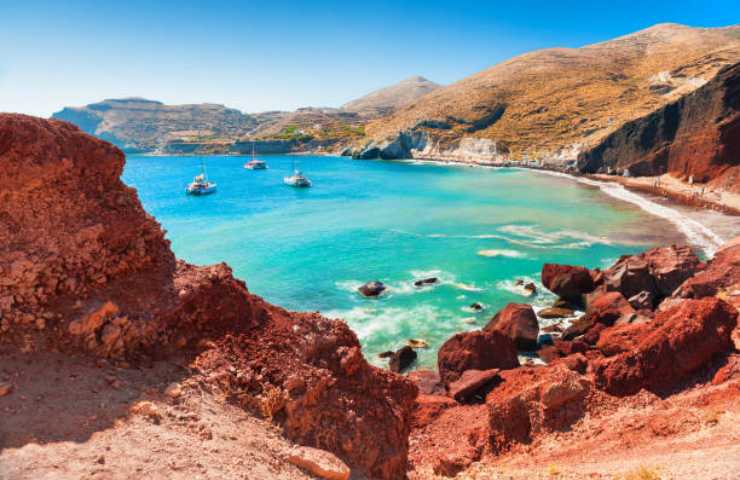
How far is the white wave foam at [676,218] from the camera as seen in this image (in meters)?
41.7

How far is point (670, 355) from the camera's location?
13.9m

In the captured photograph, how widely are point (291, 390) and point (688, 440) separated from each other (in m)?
9.29

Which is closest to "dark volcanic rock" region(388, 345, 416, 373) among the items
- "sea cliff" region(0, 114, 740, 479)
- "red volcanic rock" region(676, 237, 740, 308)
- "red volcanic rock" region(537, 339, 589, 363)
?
"red volcanic rock" region(537, 339, 589, 363)

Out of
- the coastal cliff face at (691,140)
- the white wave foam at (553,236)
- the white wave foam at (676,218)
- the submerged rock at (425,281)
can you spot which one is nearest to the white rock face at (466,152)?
the coastal cliff face at (691,140)

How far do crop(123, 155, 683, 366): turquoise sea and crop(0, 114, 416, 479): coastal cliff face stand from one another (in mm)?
14973

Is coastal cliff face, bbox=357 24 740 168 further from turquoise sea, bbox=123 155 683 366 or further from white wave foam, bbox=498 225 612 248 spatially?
white wave foam, bbox=498 225 612 248

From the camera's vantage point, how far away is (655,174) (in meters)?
80.2

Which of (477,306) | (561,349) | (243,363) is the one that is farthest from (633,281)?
(243,363)

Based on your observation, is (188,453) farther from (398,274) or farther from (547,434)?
(398,274)

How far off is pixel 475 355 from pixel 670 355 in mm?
7261

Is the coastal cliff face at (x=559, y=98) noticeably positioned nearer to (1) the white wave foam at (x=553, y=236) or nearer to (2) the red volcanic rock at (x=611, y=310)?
(1) the white wave foam at (x=553, y=236)

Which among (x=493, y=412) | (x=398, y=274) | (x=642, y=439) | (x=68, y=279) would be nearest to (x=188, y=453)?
(x=68, y=279)

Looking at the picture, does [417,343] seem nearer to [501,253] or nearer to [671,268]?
[671,268]

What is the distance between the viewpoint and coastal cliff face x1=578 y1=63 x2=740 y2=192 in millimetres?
63906
